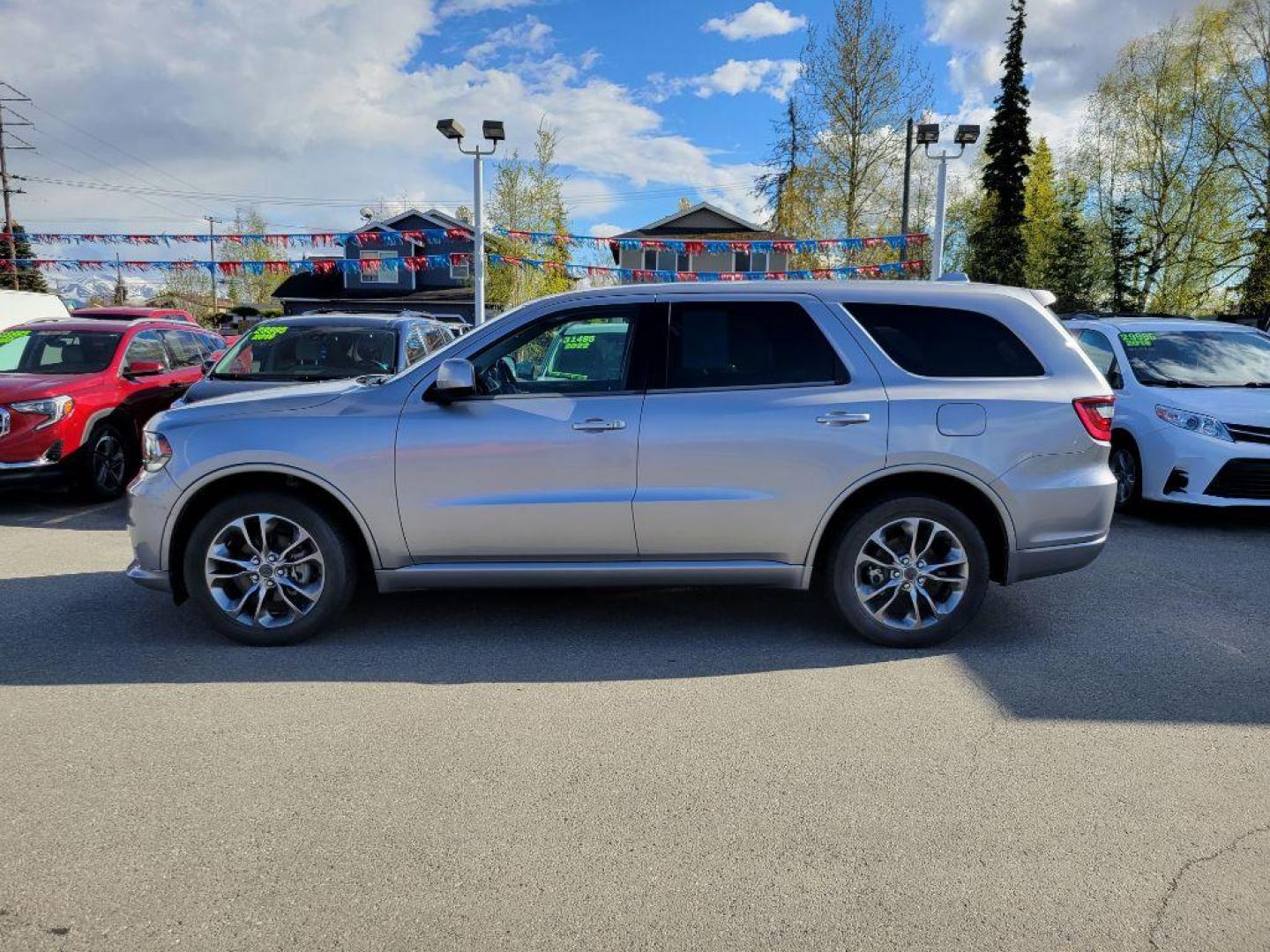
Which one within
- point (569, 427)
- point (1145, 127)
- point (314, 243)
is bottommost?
point (569, 427)

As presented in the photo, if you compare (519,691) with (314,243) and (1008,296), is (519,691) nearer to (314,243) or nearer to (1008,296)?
(1008,296)

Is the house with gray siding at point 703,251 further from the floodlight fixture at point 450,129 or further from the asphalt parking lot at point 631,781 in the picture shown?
the asphalt parking lot at point 631,781

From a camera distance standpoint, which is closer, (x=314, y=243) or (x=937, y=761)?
(x=937, y=761)

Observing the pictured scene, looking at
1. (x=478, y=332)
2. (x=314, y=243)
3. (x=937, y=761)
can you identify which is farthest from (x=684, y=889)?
(x=314, y=243)

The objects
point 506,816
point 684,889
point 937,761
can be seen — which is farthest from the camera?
point 937,761

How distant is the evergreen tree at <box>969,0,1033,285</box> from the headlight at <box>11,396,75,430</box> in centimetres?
3914

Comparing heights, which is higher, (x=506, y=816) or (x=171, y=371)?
(x=171, y=371)

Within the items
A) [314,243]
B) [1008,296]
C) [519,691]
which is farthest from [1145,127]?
[519,691]

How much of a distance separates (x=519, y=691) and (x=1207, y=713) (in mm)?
3031

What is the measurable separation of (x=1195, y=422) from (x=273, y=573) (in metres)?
7.21

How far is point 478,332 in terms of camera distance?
4.69 meters

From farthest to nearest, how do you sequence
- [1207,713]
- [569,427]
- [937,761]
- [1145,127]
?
[1145,127], [569,427], [1207,713], [937,761]

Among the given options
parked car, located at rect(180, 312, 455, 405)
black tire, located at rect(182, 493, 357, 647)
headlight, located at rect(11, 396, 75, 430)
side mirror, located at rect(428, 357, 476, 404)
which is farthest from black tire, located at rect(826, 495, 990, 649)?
headlight, located at rect(11, 396, 75, 430)

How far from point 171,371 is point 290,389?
610cm
